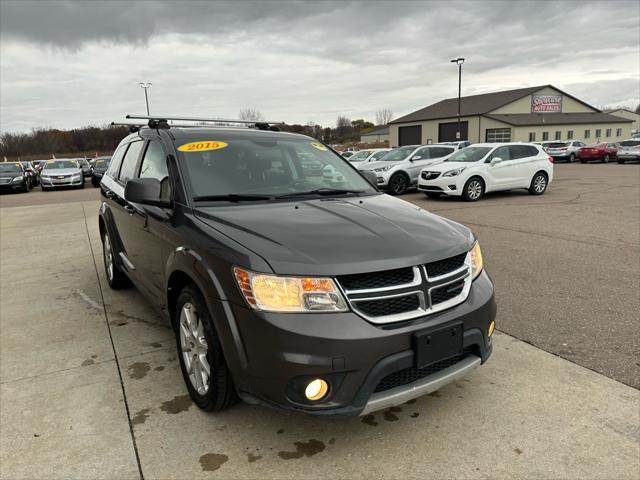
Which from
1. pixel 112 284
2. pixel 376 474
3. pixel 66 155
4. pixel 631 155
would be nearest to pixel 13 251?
pixel 112 284

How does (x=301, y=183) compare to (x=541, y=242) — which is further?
(x=541, y=242)

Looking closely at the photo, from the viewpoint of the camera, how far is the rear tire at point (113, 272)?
531 cm

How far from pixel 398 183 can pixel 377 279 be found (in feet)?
45.1

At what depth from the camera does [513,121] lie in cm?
5447

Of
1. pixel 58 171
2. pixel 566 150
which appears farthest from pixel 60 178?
pixel 566 150

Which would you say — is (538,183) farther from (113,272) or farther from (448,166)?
(113,272)

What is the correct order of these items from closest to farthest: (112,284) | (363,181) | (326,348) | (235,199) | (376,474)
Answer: (326,348)
(376,474)
(235,199)
(363,181)
(112,284)

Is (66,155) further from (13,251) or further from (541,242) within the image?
(541,242)

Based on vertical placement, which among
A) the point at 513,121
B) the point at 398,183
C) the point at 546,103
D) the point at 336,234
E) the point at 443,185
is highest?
the point at 546,103

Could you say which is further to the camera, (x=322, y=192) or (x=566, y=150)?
(x=566, y=150)

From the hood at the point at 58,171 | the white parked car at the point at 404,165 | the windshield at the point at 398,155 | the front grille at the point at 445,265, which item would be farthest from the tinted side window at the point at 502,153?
the hood at the point at 58,171

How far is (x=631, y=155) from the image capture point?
29828 mm

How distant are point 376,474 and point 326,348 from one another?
2.41 feet

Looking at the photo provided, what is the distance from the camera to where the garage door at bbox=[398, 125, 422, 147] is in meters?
62.1
